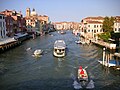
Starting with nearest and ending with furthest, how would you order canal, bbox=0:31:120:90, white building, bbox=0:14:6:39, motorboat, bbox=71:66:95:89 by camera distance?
motorboat, bbox=71:66:95:89
canal, bbox=0:31:120:90
white building, bbox=0:14:6:39

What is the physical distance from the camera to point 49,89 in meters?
14.3

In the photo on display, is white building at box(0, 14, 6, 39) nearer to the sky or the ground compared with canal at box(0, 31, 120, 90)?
nearer to the sky

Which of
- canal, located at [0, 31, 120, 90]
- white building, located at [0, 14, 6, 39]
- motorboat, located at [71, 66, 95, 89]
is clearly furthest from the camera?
white building, located at [0, 14, 6, 39]

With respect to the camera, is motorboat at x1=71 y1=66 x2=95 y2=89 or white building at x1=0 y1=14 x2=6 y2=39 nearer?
motorboat at x1=71 y1=66 x2=95 y2=89

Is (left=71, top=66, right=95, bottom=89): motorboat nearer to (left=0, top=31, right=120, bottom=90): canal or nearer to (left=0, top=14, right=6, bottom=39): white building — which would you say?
(left=0, top=31, right=120, bottom=90): canal

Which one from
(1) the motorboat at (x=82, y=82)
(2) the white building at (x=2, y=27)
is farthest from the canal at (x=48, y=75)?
(2) the white building at (x=2, y=27)

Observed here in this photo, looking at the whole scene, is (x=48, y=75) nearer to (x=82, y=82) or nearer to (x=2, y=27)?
(x=82, y=82)

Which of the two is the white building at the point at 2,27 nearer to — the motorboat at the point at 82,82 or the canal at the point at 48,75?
the canal at the point at 48,75

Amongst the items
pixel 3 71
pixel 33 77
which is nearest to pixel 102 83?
pixel 33 77

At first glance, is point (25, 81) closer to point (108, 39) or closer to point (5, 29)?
point (108, 39)

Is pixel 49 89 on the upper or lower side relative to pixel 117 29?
lower

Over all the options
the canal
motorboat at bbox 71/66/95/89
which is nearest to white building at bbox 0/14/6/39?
the canal

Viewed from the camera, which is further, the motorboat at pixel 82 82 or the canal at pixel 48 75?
the canal at pixel 48 75

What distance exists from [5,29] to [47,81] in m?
28.9
